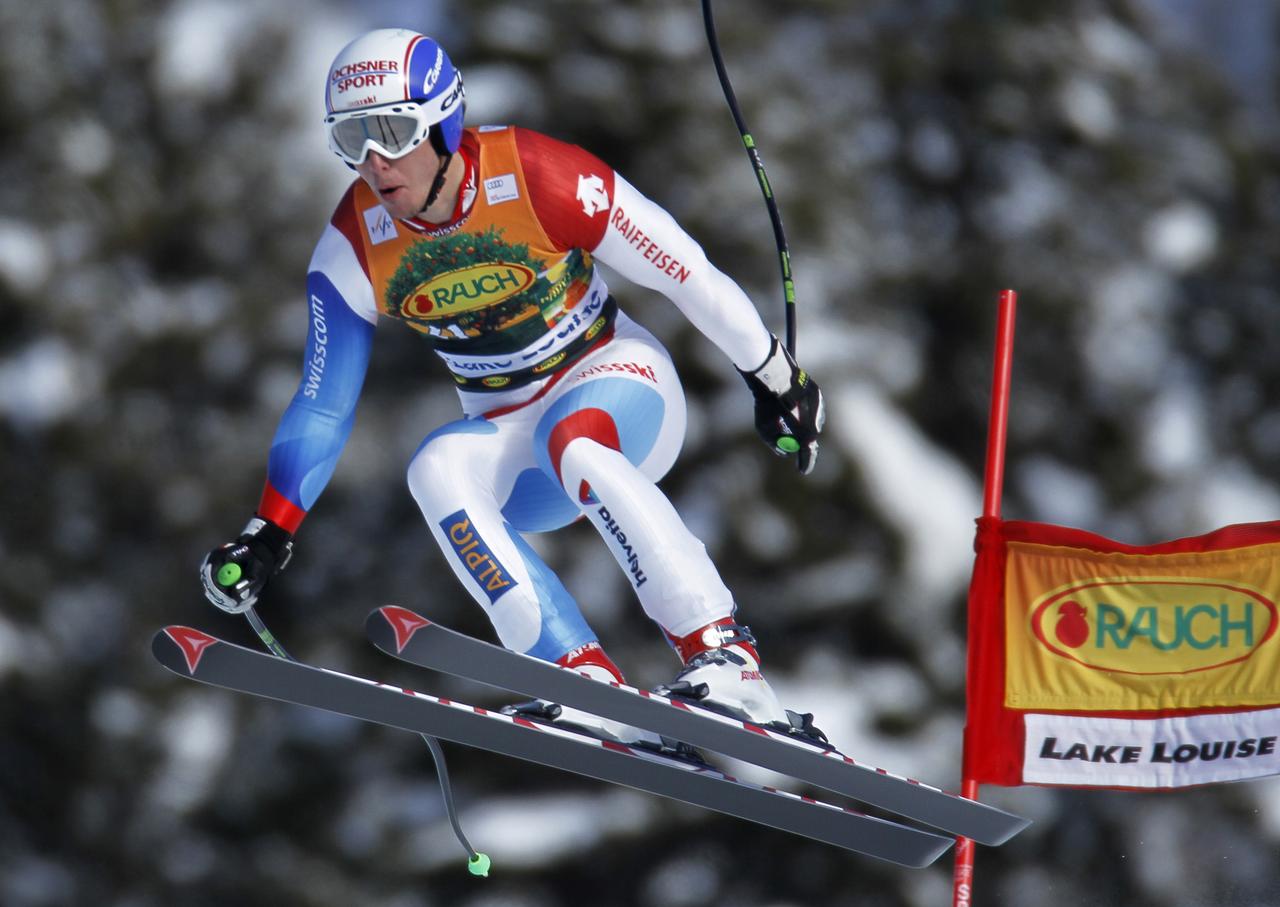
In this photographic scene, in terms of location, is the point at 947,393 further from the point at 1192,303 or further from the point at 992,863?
the point at 992,863

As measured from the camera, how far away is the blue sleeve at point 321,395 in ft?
12.0

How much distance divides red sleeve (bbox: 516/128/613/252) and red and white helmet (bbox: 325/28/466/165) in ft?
0.62

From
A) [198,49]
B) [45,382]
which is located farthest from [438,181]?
[198,49]

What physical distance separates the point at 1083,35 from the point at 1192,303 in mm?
1825

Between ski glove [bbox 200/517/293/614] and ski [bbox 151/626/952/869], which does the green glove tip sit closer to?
ski glove [bbox 200/517/293/614]

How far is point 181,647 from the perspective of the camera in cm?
347

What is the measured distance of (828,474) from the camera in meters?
8.44

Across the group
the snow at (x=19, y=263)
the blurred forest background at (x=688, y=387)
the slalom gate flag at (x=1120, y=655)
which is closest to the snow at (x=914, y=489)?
the blurred forest background at (x=688, y=387)

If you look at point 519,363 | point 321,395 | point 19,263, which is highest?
point 19,263

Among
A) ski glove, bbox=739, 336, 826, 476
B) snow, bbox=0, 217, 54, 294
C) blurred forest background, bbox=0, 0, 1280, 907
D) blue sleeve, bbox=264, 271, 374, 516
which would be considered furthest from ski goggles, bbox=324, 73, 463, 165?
snow, bbox=0, 217, 54, 294

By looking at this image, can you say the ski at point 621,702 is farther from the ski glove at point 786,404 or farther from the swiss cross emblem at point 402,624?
the ski glove at point 786,404

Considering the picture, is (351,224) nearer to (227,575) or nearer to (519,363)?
(519,363)

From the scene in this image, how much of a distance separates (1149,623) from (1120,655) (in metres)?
0.12

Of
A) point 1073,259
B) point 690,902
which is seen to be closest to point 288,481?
point 690,902
